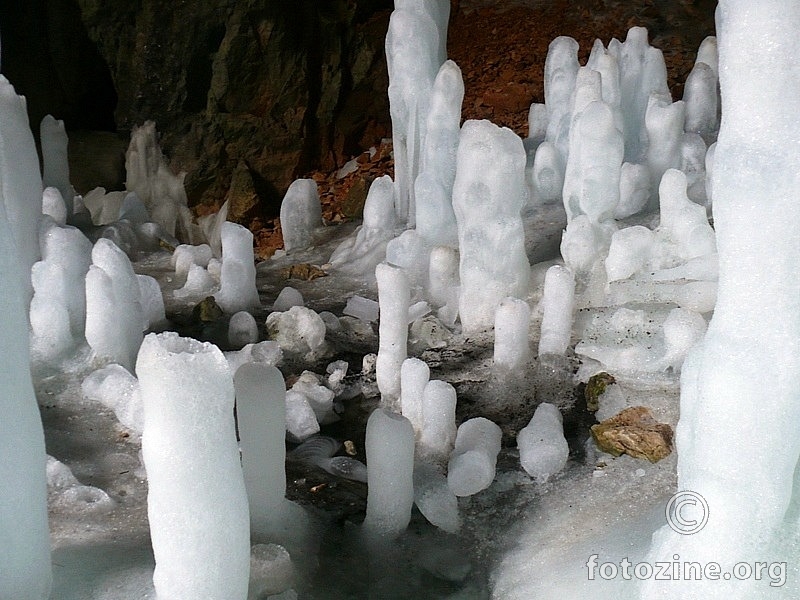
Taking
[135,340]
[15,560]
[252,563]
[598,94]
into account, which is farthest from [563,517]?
[598,94]

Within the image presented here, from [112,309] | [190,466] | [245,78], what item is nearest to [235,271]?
[112,309]

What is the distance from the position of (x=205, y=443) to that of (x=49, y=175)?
5566 millimetres

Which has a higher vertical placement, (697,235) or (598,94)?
(598,94)

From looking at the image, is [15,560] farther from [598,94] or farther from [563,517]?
[598,94]

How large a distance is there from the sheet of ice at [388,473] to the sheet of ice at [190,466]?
861 mm

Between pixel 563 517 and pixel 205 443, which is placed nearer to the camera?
pixel 205 443

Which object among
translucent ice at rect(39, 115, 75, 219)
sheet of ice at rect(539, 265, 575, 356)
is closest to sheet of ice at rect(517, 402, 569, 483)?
sheet of ice at rect(539, 265, 575, 356)

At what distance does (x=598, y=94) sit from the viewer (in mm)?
6258

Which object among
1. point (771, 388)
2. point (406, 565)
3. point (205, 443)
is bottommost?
point (406, 565)

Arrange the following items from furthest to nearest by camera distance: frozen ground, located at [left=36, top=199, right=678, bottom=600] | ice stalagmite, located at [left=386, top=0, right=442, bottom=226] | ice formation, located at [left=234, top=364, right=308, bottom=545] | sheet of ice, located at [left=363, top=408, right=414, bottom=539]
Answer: ice stalagmite, located at [left=386, top=0, right=442, bottom=226], sheet of ice, located at [left=363, top=408, right=414, bottom=539], ice formation, located at [left=234, top=364, right=308, bottom=545], frozen ground, located at [left=36, top=199, right=678, bottom=600]

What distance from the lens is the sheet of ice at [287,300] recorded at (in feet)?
20.5

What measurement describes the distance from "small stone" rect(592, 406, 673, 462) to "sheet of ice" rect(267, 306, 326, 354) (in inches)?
75.6

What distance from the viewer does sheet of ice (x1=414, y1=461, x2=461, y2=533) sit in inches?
156

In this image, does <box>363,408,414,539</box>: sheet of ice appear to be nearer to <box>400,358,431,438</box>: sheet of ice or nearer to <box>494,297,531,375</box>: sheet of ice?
<box>400,358,431,438</box>: sheet of ice
